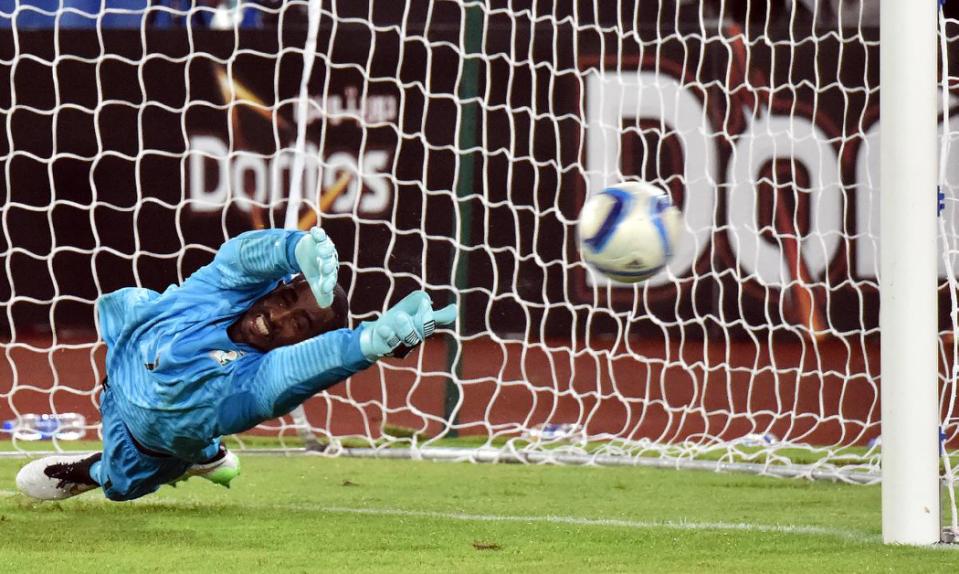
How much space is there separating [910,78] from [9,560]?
2.36m

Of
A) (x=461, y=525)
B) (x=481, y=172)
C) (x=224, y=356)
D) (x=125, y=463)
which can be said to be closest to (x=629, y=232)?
(x=461, y=525)

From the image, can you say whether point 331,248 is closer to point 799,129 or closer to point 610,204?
point 610,204

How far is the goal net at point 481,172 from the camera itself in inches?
267

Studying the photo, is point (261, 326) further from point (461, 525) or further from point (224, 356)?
point (461, 525)

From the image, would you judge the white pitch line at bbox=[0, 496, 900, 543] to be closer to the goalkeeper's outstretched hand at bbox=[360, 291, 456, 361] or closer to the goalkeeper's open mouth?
the goalkeeper's open mouth

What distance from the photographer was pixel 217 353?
3781 millimetres

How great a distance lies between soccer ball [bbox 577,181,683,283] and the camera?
3.86m

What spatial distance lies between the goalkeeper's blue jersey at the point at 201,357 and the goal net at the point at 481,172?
274 centimetres

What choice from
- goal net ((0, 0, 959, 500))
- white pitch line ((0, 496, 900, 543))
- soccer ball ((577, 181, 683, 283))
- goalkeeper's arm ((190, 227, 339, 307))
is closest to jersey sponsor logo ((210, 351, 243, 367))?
goalkeeper's arm ((190, 227, 339, 307))

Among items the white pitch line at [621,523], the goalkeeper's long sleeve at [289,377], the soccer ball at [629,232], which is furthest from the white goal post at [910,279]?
the goalkeeper's long sleeve at [289,377]

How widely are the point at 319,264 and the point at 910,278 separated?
1389mm

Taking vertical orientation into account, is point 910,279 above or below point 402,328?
above

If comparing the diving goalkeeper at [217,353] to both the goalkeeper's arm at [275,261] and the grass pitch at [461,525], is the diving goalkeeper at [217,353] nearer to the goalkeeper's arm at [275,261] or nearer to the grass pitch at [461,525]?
the goalkeeper's arm at [275,261]

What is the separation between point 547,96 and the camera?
6.95 m
